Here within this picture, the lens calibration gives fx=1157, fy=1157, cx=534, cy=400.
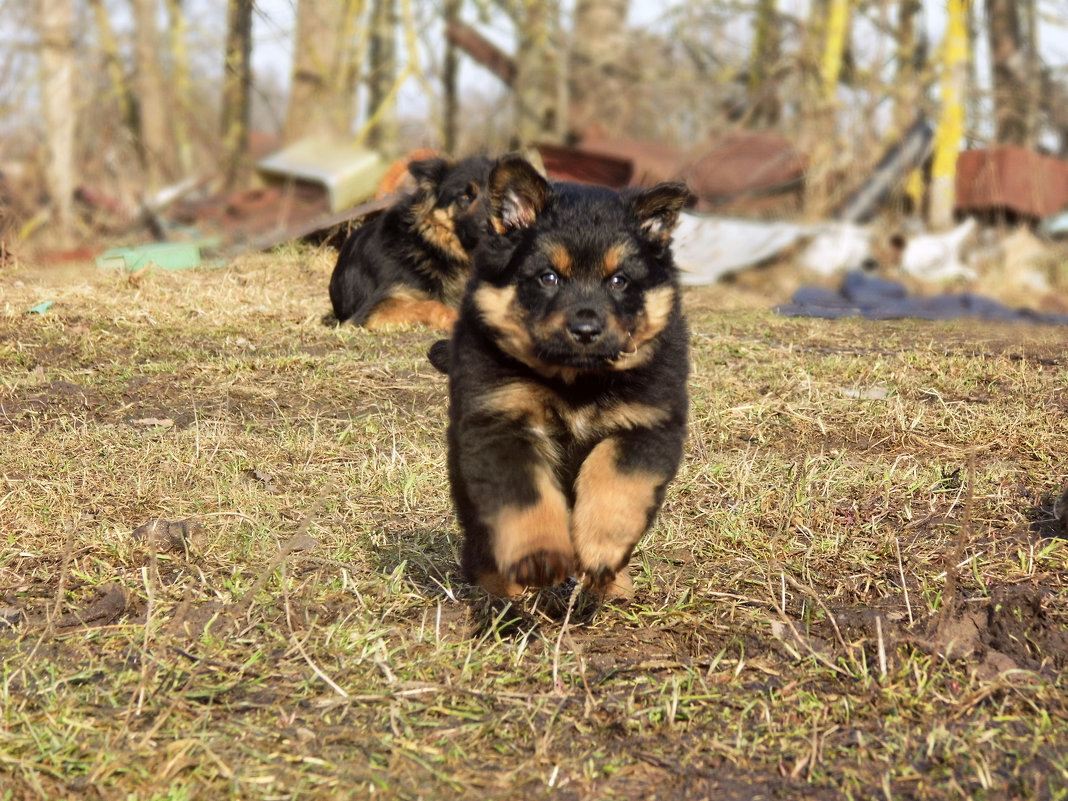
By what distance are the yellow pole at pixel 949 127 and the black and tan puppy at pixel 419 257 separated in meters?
7.55

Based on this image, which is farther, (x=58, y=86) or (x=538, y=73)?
(x=538, y=73)

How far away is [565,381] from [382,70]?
1842 cm

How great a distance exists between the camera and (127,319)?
25.9ft

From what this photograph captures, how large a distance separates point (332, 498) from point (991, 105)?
45.6ft

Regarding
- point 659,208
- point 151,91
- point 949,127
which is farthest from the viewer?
point 151,91

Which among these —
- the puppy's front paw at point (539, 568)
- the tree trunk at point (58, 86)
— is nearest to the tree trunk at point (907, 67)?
the tree trunk at point (58, 86)

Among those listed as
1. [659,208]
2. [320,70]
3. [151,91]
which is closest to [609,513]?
[659,208]

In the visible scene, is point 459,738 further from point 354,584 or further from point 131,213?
point 131,213

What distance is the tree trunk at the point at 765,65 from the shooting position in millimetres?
15828

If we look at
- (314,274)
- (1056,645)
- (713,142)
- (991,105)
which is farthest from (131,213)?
(1056,645)

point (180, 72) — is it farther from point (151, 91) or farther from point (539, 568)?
point (539, 568)

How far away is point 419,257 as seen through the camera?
8312 millimetres

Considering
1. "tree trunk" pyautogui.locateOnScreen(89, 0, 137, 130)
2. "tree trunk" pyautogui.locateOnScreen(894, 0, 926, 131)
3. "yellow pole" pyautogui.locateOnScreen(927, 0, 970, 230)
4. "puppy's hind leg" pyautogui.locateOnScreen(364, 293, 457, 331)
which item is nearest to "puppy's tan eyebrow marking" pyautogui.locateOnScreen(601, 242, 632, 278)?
"puppy's hind leg" pyautogui.locateOnScreen(364, 293, 457, 331)

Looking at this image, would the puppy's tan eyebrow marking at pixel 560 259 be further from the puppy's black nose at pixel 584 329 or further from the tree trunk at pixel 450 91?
the tree trunk at pixel 450 91
